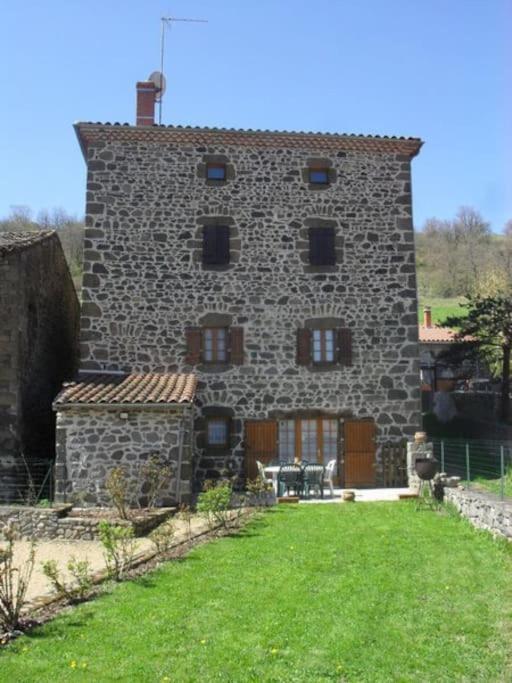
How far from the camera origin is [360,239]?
17656 millimetres

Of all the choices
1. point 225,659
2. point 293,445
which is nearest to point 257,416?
point 293,445

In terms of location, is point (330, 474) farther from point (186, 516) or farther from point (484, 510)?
point (484, 510)

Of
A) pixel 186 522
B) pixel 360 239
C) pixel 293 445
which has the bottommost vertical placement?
pixel 186 522

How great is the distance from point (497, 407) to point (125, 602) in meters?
20.9

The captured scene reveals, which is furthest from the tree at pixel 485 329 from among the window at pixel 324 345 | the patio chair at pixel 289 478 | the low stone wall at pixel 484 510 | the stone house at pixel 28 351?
the stone house at pixel 28 351

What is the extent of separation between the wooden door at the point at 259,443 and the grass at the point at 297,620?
22.2 ft

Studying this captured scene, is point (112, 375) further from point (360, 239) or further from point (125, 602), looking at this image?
point (125, 602)

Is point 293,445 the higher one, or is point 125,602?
point 293,445

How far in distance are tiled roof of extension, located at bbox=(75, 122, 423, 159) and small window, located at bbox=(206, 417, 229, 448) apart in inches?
291

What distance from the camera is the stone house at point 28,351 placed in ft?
47.6

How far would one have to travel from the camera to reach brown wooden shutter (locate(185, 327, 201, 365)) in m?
16.9

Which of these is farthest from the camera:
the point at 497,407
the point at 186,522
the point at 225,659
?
the point at 497,407

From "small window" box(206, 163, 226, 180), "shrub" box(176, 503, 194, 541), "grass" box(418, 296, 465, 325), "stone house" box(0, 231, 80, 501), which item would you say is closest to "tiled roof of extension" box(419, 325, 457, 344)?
"grass" box(418, 296, 465, 325)

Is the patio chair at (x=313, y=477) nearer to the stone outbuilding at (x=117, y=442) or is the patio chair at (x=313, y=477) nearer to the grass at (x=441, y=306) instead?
the stone outbuilding at (x=117, y=442)
